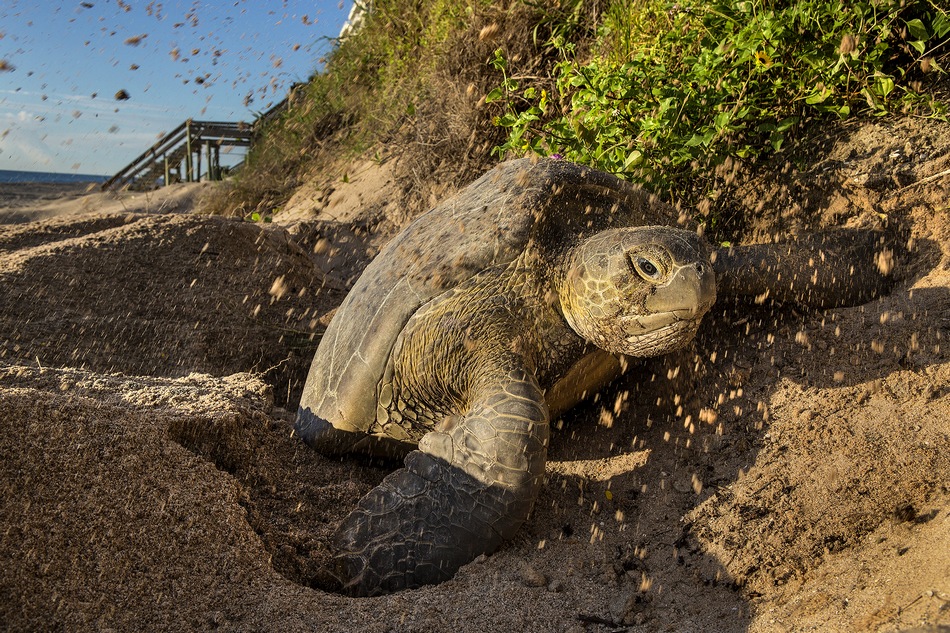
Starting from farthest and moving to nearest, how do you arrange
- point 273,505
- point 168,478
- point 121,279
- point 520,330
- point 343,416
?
point 121,279 → point 343,416 → point 520,330 → point 273,505 → point 168,478

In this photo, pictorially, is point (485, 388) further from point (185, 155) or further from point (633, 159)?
point (185, 155)

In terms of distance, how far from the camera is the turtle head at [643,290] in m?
2.25

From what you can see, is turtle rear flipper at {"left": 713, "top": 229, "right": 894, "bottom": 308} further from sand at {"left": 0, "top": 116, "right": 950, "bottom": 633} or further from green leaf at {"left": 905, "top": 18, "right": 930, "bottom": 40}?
green leaf at {"left": 905, "top": 18, "right": 930, "bottom": 40}

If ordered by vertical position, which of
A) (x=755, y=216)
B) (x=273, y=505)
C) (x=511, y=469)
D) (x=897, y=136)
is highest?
(x=897, y=136)

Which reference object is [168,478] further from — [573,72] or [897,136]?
[897,136]

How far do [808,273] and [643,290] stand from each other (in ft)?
3.15

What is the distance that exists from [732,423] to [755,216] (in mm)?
1517

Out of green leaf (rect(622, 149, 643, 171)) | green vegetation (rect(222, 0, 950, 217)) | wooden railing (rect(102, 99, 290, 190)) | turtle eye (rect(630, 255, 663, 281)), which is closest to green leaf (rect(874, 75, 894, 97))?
green vegetation (rect(222, 0, 950, 217))

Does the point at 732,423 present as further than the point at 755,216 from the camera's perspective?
No

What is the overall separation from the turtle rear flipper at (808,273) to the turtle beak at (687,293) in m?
0.50

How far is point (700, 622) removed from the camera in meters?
1.62

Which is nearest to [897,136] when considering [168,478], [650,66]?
[650,66]

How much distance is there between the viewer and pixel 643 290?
7.59ft

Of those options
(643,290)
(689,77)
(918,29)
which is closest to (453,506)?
(643,290)
